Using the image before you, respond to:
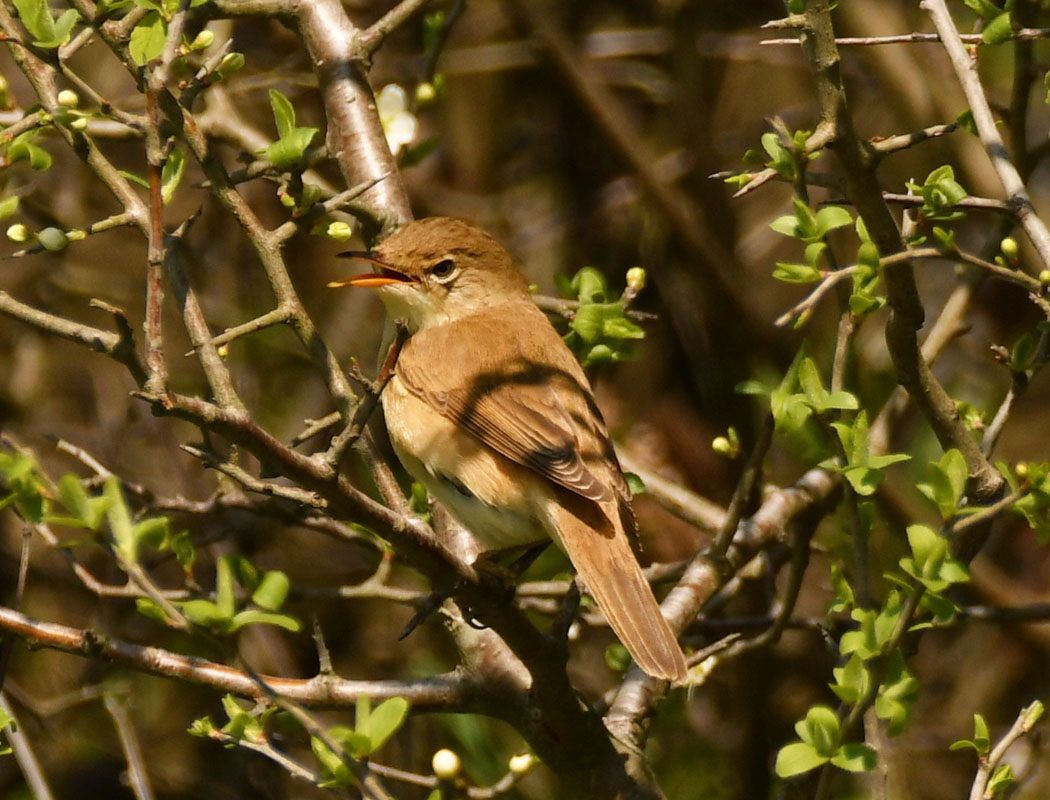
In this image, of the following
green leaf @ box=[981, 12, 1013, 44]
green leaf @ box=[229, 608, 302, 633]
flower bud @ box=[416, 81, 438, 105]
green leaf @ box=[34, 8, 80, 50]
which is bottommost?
green leaf @ box=[229, 608, 302, 633]

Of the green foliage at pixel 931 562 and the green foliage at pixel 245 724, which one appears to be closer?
the green foliage at pixel 931 562

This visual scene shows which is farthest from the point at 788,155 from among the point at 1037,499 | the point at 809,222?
the point at 1037,499

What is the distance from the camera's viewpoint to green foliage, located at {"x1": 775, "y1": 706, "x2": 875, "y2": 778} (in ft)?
7.18

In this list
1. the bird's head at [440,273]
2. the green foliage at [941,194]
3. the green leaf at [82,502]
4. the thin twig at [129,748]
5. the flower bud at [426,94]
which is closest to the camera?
the green leaf at [82,502]

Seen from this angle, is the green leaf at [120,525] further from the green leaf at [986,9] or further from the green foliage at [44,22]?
the green leaf at [986,9]

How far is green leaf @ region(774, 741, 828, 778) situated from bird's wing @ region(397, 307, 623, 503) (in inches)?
33.5

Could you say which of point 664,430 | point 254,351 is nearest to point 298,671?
point 254,351

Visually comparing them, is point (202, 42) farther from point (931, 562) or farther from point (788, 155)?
point (931, 562)

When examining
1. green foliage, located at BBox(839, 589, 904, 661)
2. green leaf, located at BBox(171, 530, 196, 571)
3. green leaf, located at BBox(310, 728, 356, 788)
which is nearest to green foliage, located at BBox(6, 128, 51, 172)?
green leaf, located at BBox(171, 530, 196, 571)

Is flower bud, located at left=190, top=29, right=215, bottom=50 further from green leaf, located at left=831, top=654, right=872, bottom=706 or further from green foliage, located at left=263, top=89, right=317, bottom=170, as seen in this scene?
green leaf, located at left=831, top=654, right=872, bottom=706

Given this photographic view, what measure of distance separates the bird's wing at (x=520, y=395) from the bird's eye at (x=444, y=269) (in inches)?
5.8

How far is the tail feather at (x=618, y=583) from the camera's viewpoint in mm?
2727

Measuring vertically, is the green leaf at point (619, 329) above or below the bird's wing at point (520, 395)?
above

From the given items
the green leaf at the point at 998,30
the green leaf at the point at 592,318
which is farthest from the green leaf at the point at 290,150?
the green leaf at the point at 998,30
